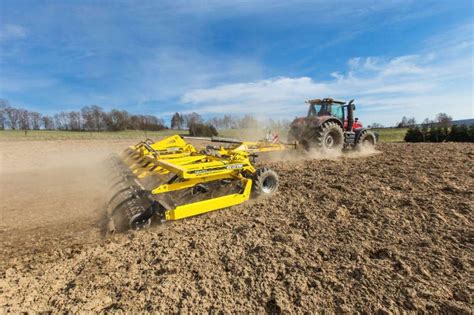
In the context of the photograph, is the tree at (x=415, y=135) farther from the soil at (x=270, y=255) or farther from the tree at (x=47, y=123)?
the tree at (x=47, y=123)

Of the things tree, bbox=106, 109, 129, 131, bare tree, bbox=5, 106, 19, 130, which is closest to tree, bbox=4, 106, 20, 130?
bare tree, bbox=5, 106, 19, 130

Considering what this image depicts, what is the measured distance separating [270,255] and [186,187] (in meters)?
1.74

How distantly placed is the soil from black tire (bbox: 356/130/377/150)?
190 inches

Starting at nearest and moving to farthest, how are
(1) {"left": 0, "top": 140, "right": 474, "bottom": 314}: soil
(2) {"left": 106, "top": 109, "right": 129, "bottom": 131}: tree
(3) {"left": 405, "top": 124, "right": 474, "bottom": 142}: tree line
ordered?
(1) {"left": 0, "top": 140, "right": 474, "bottom": 314}: soil → (3) {"left": 405, "top": 124, "right": 474, "bottom": 142}: tree line → (2) {"left": 106, "top": 109, "right": 129, "bottom": 131}: tree

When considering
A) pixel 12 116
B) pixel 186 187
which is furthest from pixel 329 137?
pixel 12 116

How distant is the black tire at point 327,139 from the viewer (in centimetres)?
847

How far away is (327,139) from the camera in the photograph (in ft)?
29.2

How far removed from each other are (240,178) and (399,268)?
2644mm

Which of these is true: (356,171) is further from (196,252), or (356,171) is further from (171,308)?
(171,308)

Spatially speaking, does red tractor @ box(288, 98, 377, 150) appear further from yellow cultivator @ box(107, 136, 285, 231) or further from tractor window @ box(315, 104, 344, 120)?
yellow cultivator @ box(107, 136, 285, 231)

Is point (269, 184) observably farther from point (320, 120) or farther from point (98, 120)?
point (98, 120)

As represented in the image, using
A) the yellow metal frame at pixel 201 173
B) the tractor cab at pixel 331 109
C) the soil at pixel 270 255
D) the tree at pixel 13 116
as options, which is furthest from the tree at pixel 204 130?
the tree at pixel 13 116

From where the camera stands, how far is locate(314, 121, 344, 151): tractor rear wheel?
333 inches

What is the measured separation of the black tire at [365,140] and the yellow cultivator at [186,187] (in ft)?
19.3
